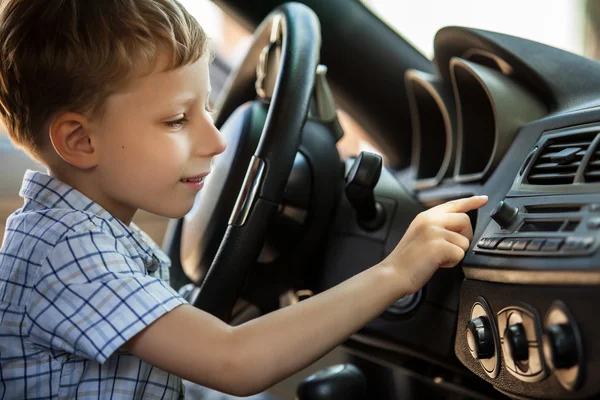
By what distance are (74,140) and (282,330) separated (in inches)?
13.4

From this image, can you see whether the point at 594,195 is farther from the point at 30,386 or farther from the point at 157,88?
the point at 30,386

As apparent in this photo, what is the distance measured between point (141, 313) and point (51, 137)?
0.26 meters

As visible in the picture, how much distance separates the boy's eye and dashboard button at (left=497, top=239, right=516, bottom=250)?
1.26ft

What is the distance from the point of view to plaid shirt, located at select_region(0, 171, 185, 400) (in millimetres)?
794

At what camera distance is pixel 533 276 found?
28.2 inches

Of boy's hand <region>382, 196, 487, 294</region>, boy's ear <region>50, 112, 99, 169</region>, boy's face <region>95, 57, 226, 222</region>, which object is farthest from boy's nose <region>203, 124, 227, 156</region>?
boy's hand <region>382, 196, 487, 294</region>

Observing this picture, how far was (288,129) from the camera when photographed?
0.95 meters

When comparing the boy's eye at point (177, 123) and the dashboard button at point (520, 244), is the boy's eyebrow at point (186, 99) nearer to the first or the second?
the boy's eye at point (177, 123)

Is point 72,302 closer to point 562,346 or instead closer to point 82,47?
point 82,47

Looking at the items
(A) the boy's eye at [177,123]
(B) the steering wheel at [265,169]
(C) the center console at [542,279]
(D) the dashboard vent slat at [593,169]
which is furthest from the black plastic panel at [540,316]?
(A) the boy's eye at [177,123]

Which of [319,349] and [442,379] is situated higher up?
[319,349]

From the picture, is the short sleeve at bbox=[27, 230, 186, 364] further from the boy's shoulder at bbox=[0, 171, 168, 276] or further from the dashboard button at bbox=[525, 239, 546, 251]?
the dashboard button at bbox=[525, 239, 546, 251]

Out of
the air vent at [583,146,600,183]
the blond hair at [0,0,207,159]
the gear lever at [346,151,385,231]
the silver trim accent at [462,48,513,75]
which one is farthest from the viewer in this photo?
the silver trim accent at [462,48,513,75]

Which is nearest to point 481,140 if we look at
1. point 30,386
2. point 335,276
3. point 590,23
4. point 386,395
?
point 335,276
